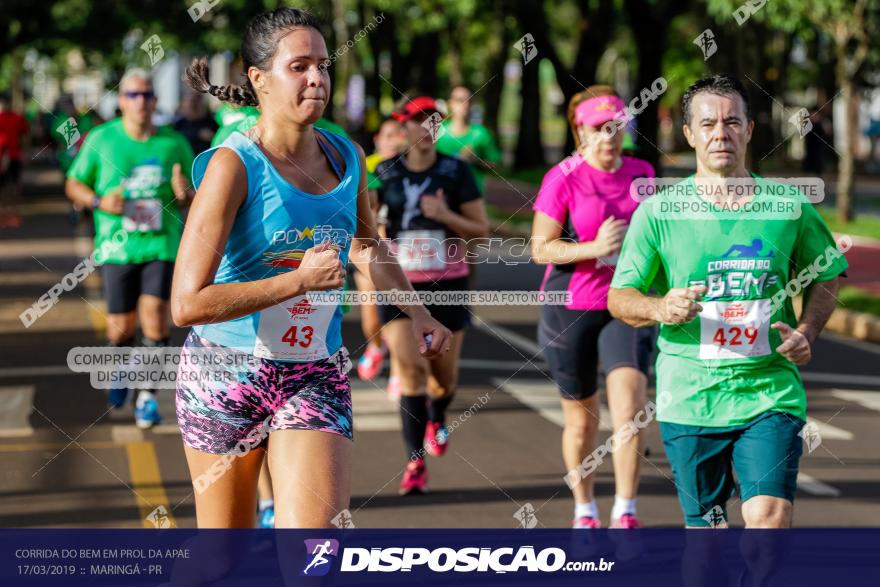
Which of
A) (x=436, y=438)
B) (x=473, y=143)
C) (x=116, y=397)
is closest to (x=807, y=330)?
(x=436, y=438)

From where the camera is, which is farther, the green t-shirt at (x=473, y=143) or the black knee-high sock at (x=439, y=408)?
the green t-shirt at (x=473, y=143)

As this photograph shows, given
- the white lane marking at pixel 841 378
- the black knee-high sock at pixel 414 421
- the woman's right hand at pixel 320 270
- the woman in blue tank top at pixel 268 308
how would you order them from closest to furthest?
the woman's right hand at pixel 320 270 → the woman in blue tank top at pixel 268 308 → the black knee-high sock at pixel 414 421 → the white lane marking at pixel 841 378

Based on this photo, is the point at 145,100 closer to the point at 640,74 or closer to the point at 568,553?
the point at 568,553

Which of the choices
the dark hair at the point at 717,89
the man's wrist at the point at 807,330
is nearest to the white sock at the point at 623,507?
the man's wrist at the point at 807,330

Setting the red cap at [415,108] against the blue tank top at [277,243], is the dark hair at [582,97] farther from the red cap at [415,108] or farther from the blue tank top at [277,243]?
the blue tank top at [277,243]

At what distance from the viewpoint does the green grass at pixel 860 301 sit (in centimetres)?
1438

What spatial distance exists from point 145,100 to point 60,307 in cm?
661

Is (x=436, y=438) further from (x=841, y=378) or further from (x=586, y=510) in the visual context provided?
(x=841, y=378)

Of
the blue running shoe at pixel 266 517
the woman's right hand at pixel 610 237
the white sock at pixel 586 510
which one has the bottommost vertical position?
the white sock at pixel 586 510

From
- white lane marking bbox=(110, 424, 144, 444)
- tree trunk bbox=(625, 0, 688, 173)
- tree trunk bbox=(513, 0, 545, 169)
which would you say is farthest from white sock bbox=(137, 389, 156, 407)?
tree trunk bbox=(513, 0, 545, 169)

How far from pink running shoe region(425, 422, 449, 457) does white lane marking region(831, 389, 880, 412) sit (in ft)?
11.4

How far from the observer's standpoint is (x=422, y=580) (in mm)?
4254

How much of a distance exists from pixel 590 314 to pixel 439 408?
1.72 meters

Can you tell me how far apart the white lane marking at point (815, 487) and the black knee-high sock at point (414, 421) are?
204 cm
